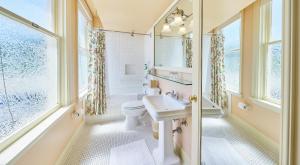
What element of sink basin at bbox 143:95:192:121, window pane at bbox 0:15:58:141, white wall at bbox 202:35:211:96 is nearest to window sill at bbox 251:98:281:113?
white wall at bbox 202:35:211:96

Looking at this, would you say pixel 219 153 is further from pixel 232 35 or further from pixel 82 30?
pixel 82 30

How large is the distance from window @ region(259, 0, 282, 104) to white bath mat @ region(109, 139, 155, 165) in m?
1.59

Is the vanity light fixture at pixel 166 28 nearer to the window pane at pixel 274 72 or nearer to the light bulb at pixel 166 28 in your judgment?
the light bulb at pixel 166 28

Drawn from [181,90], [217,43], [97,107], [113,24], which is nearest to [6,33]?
[217,43]

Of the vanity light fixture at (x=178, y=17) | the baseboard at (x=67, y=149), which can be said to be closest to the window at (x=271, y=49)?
the vanity light fixture at (x=178, y=17)

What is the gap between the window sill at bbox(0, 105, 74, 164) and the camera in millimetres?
956

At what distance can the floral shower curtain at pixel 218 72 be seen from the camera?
1200 mm

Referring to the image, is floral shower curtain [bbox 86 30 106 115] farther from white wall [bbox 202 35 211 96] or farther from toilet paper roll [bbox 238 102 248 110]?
toilet paper roll [bbox 238 102 248 110]

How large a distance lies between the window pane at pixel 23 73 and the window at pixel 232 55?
5.41 feet

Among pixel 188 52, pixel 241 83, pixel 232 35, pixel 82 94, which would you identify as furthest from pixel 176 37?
pixel 82 94

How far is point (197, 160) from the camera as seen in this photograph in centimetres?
136

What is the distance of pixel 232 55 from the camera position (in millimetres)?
1079

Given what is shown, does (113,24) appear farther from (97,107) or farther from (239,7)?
(239,7)

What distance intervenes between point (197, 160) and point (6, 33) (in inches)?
73.7
